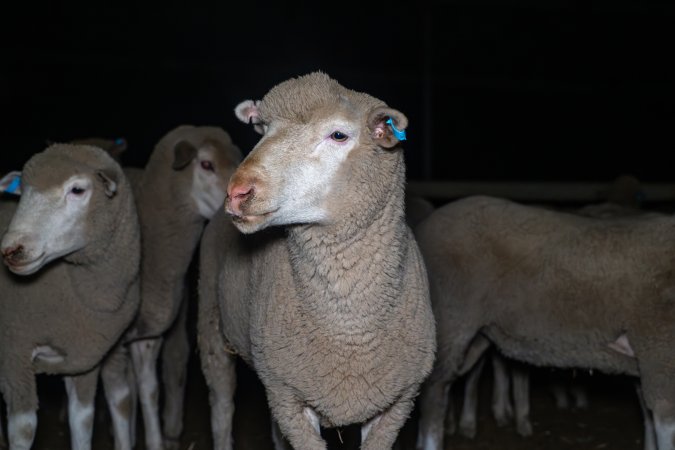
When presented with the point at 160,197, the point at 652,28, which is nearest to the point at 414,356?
the point at 160,197

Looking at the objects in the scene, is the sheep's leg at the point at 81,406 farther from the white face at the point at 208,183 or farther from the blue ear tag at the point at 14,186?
the white face at the point at 208,183

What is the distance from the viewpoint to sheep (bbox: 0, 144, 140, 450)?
4238 mm

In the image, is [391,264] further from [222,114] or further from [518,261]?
[222,114]

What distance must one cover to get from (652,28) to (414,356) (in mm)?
18556

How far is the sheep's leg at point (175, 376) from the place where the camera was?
5.85 metres

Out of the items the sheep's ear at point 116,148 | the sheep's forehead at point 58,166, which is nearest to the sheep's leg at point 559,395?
the sheep's ear at point 116,148

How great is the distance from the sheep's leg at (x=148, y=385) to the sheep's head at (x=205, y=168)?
89 cm

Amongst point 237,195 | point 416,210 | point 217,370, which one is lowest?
point 217,370

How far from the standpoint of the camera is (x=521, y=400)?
20.7 ft

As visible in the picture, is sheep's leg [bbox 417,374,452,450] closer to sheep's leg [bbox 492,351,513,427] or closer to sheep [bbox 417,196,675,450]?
sheep [bbox 417,196,675,450]

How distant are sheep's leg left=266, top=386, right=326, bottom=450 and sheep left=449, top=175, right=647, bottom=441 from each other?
2830mm

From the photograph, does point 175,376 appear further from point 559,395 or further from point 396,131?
point 396,131

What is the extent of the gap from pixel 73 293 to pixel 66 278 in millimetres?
90

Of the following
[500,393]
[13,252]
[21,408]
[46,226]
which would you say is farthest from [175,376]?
[500,393]
